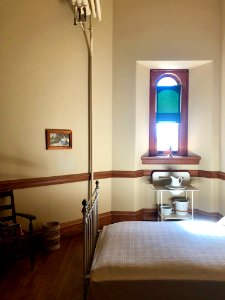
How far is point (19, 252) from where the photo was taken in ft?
9.04

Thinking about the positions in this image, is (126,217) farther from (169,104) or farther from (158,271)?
(158,271)

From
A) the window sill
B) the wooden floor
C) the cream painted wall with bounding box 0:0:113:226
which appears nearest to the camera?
the wooden floor

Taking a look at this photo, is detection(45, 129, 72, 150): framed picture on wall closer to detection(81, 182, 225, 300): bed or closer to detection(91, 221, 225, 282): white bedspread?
detection(91, 221, 225, 282): white bedspread

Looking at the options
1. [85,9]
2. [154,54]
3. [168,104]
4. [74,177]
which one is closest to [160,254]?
[74,177]

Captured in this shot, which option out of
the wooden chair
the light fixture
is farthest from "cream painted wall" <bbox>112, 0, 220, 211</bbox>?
the wooden chair

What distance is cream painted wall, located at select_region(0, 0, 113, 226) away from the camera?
3178mm


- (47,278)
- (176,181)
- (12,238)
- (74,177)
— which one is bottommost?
(47,278)

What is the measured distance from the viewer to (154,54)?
4.06m

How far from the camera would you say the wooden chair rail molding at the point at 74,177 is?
3209 millimetres

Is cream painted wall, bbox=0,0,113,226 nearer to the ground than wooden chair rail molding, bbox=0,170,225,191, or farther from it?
farther from it

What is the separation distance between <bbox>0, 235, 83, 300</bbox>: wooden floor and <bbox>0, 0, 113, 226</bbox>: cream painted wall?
615 millimetres

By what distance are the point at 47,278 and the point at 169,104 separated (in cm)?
323

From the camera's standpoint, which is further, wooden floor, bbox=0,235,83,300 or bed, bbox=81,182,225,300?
wooden floor, bbox=0,235,83,300

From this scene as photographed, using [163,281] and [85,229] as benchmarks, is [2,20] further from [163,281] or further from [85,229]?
[163,281]
